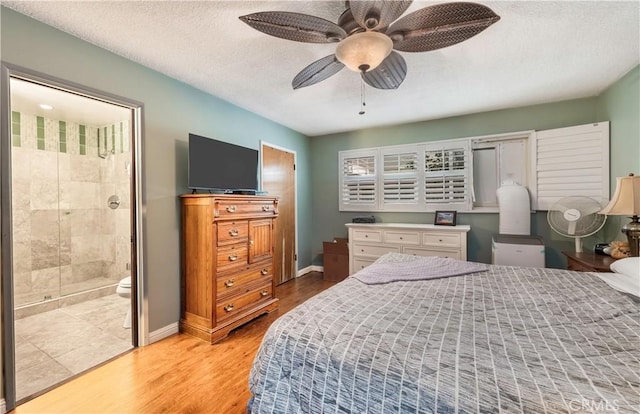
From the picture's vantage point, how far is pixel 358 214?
14.6 feet

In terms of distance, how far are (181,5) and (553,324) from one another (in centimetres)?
252

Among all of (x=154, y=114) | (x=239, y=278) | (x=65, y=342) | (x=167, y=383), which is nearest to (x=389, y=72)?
(x=154, y=114)

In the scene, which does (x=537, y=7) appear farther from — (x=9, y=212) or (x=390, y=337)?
(x=9, y=212)

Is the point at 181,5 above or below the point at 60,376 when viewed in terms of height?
above

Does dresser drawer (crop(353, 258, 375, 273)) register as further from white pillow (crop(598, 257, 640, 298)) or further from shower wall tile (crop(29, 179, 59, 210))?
shower wall tile (crop(29, 179, 59, 210))

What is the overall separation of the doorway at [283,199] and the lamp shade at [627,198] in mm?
3438

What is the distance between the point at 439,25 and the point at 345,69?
1096 mm

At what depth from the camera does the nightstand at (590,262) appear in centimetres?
209

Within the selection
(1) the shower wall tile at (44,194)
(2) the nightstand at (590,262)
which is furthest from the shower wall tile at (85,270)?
(2) the nightstand at (590,262)

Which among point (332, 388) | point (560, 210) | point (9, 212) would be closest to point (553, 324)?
point (332, 388)

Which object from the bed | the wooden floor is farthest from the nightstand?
the wooden floor

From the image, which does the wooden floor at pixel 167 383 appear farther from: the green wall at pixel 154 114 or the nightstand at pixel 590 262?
the nightstand at pixel 590 262

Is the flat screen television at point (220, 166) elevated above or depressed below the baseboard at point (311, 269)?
above

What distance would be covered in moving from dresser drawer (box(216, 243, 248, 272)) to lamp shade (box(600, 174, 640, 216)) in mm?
3217
